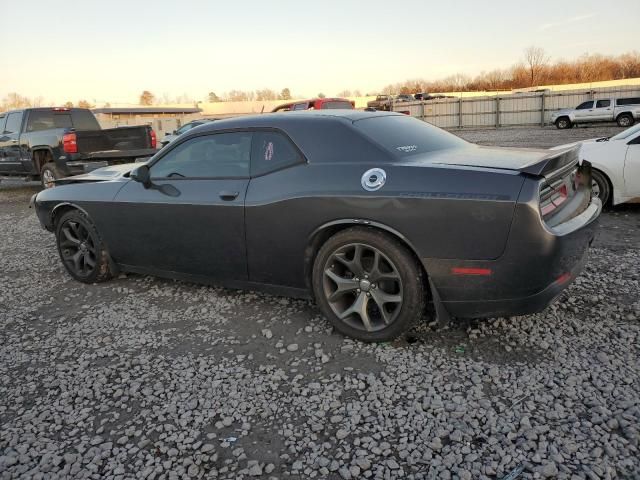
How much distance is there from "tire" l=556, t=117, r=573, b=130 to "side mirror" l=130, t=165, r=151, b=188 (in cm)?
2864

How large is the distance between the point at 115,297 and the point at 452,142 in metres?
3.19

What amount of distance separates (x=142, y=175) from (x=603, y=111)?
28.5 m

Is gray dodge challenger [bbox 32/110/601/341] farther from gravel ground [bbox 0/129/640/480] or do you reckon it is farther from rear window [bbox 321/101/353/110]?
rear window [bbox 321/101/353/110]

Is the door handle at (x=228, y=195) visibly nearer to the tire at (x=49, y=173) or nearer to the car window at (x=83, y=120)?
the tire at (x=49, y=173)

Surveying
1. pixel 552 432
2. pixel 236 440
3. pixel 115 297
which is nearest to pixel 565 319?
pixel 552 432

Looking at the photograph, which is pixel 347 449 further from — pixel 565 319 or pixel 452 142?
pixel 452 142

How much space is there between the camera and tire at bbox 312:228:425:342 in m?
3.14

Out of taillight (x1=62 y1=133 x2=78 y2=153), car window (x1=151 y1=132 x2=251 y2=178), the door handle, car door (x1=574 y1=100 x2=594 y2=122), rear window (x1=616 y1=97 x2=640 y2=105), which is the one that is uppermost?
rear window (x1=616 y1=97 x2=640 y2=105)

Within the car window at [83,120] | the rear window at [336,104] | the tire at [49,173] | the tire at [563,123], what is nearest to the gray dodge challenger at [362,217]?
the tire at [49,173]

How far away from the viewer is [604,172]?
650 centimetres

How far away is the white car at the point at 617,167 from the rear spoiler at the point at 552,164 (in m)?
3.35

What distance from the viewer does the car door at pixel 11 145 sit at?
442 inches

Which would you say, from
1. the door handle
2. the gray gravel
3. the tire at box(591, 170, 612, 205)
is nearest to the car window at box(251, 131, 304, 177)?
the door handle

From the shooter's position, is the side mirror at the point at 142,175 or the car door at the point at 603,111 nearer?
the side mirror at the point at 142,175
